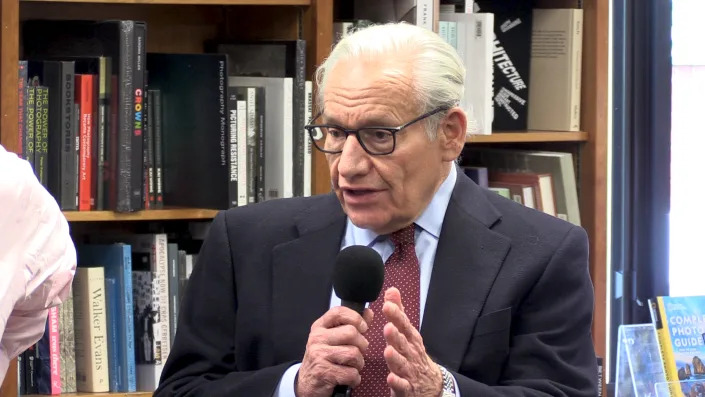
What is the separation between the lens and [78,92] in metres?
2.50

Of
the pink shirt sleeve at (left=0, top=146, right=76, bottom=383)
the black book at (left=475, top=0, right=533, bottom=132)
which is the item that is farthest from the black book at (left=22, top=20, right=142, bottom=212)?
the pink shirt sleeve at (left=0, top=146, right=76, bottom=383)

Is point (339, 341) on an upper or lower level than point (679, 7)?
lower

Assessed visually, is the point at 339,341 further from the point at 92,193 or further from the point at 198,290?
the point at 92,193

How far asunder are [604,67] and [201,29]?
1.02 metres

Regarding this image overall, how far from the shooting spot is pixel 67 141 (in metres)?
2.50

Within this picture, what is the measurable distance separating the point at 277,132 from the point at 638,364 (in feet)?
3.64

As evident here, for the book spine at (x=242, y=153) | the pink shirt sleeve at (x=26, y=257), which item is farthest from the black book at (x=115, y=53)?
the pink shirt sleeve at (x=26, y=257)

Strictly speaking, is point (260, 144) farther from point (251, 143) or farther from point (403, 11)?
point (403, 11)

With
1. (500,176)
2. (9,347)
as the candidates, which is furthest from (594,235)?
(9,347)

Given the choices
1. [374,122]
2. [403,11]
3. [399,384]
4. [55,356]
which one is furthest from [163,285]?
[399,384]

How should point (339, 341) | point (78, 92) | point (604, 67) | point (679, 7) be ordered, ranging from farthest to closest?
1. point (679, 7)
2. point (604, 67)
3. point (78, 92)
4. point (339, 341)

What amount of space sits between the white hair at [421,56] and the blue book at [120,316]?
0.95 metres

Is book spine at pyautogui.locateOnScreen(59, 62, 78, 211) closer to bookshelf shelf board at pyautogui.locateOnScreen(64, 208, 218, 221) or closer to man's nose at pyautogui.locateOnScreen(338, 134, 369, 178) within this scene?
bookshelf shelf board at pyautogui.locateOnScreen(64, 208, 218, 221)

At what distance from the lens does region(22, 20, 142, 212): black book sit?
8.16ft
